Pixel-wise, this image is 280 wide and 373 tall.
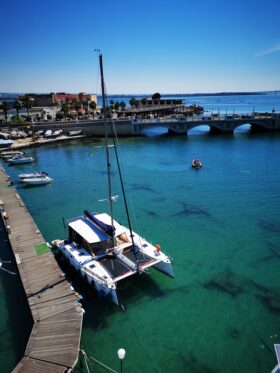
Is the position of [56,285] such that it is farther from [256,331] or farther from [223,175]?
[223,175]

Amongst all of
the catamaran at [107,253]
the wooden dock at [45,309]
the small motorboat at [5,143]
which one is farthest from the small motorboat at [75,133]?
the catamaran at [107,253]

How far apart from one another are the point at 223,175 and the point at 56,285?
43.0 metres

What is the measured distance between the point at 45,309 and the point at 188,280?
38.3 ft

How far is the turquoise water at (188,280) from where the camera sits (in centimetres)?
1795

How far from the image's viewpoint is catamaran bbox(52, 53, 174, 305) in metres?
22.0

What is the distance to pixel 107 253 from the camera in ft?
80.1

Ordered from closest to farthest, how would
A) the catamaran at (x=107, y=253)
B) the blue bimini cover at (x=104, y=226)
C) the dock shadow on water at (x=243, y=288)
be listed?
the dock shadow on water at (x=243, y=288), the catamaran at (x=107, y=253), the blue bimini cover at (x=104, y=226)

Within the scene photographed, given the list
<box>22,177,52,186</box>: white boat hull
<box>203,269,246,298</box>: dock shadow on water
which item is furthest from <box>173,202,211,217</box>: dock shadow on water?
<box>22,177,52,186</box>: white boat hull

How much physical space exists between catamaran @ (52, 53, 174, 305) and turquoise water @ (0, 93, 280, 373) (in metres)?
1.66

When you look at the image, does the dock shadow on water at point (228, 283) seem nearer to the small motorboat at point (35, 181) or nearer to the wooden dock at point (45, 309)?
the wooden dock at point (45, 309)

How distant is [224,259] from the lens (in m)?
27.4

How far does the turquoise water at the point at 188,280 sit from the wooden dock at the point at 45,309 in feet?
5.46

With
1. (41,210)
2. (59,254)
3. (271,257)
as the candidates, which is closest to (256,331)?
(271,257)

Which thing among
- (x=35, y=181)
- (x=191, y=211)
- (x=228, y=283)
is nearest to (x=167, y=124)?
(x=35, y=181)
